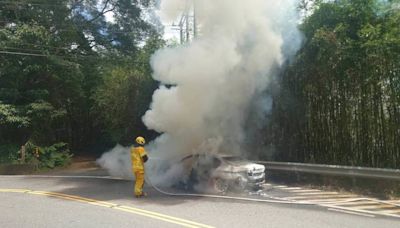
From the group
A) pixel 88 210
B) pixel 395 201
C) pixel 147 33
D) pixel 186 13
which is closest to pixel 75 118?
pixel 147 33

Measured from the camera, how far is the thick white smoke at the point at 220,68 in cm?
1483

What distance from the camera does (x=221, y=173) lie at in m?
13.5

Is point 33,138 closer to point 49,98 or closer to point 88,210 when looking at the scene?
point 49,98

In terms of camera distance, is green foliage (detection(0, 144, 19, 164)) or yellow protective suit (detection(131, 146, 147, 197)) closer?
yellow protective suit (detection(131, 146, 147, 197))

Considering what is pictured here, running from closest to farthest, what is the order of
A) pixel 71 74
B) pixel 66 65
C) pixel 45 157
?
pixel 45 157 → pixel 66 65 → pixel 71 74

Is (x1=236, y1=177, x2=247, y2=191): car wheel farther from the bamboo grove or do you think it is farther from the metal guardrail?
the bamboo grove

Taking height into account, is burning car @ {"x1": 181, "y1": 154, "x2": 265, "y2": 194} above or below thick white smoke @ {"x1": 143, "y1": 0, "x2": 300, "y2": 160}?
below

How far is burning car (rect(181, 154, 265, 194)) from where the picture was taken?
1316 cm

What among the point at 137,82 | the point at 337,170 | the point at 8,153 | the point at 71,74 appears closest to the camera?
the point at 337,170

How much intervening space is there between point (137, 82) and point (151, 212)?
12205 mm

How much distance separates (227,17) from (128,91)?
875 cm

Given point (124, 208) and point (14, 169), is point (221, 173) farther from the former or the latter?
point (14, 169)

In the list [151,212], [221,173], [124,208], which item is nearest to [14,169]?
[221,173]

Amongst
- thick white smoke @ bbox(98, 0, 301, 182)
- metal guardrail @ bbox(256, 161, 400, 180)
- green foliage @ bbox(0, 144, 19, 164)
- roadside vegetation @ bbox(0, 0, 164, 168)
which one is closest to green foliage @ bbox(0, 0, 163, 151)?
roadside vegetation @ bbox(0, 0, 164, 168)
